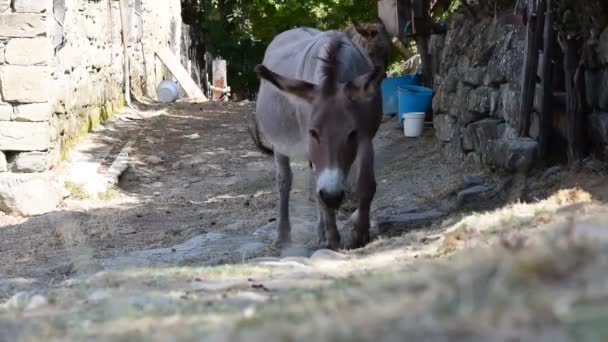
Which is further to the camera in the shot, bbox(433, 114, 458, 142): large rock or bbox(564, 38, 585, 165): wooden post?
bbox(433, 114, 458, 142): large rock

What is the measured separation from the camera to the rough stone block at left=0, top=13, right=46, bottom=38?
385 inches

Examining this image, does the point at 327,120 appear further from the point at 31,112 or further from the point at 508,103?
the point at 31,112

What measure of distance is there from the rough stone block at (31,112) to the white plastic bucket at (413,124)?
4.24m

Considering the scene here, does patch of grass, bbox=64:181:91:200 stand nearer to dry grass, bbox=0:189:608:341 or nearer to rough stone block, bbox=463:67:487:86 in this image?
rough stone block, bbox=463:67:487:86

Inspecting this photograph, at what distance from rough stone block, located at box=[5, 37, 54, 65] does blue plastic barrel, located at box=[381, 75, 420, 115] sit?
15.1 ft

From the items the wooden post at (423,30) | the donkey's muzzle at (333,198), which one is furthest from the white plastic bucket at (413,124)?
the donkey's muzzle at (333,198)

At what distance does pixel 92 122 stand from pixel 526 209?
8833 mm

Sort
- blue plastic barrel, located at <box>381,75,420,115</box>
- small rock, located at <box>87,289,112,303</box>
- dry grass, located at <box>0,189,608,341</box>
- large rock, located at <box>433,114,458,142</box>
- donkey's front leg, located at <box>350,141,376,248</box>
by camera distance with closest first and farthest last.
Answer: dry grass, located at <box>0,189,608,341</box>
small rock, located at <box>87,289,112,303</box>
donkey's front leg, located at <box>350,141,376,248</box>
large rock, located at <box>433,114,458,142</box>
blue plastic barrel, located at <box>381,75,420,115</box>

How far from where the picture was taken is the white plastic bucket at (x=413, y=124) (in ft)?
37.8

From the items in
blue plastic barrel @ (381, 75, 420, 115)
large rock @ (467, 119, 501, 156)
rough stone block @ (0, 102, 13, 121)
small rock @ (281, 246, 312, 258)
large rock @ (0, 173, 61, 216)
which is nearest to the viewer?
small rock @ (281, 246, 312, 258)

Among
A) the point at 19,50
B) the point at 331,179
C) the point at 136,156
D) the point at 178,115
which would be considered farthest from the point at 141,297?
the point at 178,115

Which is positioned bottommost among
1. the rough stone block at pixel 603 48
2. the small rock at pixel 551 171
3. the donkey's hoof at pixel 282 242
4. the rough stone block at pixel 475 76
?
the donkey's hoof at pixel 282 242

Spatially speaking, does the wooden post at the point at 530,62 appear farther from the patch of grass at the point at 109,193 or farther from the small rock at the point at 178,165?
the small rock at the point at 178,165

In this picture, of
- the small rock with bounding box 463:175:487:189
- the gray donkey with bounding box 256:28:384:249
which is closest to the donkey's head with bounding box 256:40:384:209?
the gray donkey with bounding box 256:28:384:249
